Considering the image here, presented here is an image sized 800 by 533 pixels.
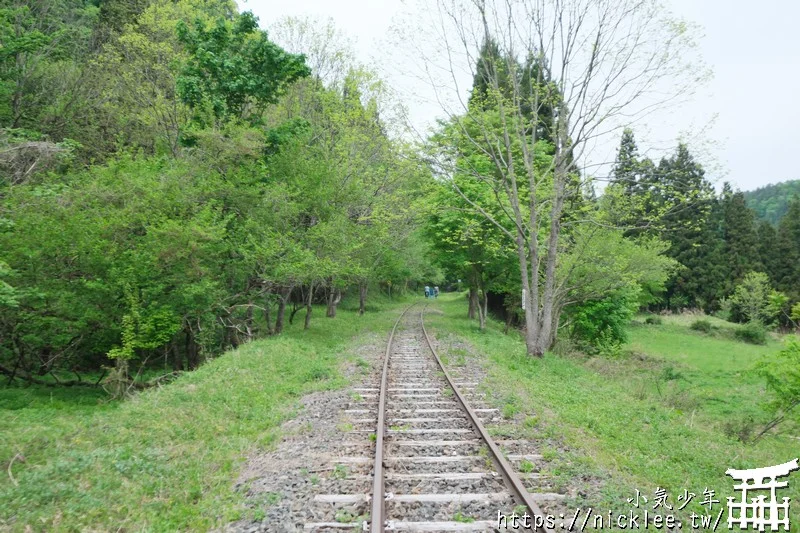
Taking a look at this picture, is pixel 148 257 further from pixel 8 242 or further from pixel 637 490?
pixel 637 490

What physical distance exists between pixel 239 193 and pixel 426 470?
13.2 metres

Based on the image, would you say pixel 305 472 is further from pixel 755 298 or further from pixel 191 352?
pixel 755 298

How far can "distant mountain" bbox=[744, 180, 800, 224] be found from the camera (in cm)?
10945

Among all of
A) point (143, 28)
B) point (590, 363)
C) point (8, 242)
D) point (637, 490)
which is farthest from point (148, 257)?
point (143, 28)

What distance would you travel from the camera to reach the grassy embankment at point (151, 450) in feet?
17.1

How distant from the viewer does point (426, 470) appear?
20.4 ft

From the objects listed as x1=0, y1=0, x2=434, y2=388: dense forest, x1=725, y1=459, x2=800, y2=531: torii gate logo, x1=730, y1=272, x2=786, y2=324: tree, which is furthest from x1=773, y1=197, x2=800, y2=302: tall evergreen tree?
x1=725, y1=459, x2=800, y2=531: torii gate logo

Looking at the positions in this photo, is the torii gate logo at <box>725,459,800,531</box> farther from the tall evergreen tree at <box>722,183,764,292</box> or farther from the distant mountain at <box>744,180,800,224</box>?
the distant mountain at <box>744,180,800,224</box>

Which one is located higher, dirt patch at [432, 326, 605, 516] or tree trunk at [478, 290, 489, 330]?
tree trunk at [478, 290, 489, 330]

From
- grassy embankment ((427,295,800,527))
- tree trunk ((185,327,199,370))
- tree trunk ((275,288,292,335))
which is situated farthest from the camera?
tree trunk ((275,288,292,335))

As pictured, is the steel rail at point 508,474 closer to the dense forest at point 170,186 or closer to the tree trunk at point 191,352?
the dense forest at point 170,186

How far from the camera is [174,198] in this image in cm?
1527

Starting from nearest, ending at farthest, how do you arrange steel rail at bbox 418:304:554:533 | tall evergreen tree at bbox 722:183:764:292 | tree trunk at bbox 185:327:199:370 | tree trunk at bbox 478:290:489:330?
steel rail at bbox 418:304:554:533
tree trunk at bbox 185:327:199:370
tree trunk at bbox 478:290:489:330
tall evergreen tree at bbox 722:183:764:292

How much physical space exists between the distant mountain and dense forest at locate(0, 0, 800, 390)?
102 metres
